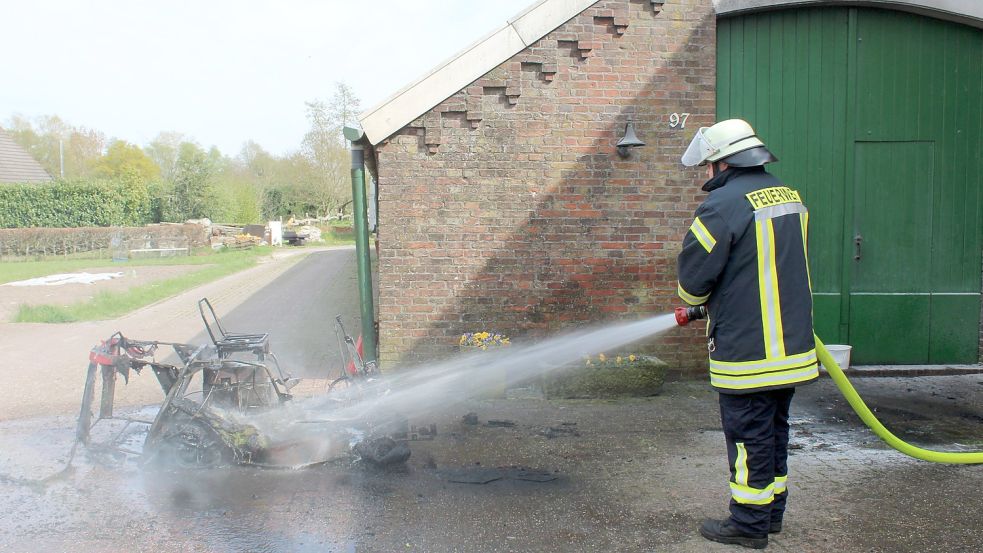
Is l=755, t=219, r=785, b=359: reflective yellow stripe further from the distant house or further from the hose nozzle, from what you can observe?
the distant house

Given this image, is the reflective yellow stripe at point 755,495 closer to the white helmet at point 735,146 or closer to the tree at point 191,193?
the white helmet at point 735,146

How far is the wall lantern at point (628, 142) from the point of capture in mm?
7094

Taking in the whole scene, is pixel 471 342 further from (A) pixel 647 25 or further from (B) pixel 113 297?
(B) pixel 113 297

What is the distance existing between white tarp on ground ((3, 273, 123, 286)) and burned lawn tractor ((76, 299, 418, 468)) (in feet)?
49.9

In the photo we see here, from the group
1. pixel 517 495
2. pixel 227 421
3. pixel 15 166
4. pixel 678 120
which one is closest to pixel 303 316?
pixel 678 120

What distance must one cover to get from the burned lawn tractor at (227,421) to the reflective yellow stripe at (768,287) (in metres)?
2.54

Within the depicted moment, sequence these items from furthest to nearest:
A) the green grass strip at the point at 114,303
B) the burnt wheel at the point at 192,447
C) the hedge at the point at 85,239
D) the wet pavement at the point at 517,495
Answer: the hedge at the point at 85,239, the green grass strip at the point at 114,303, the burnt wheel at the point at 192,447, the wet pavement at the point at 517,495

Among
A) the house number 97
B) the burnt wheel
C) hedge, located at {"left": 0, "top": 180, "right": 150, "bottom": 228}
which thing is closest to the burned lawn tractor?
the burnt wheel

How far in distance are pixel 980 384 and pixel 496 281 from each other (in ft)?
16.0

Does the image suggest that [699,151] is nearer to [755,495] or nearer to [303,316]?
[755,495]

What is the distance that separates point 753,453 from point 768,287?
84 centimetres

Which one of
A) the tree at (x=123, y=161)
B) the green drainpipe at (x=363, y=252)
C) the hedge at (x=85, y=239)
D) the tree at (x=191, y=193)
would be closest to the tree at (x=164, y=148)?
the tree at (x=123, y=161)

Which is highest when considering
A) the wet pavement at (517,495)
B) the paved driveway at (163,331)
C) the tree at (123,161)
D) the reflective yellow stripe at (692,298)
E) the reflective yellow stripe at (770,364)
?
the tree at (123,161)

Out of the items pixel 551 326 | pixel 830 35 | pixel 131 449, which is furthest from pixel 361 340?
pixel 830 35
